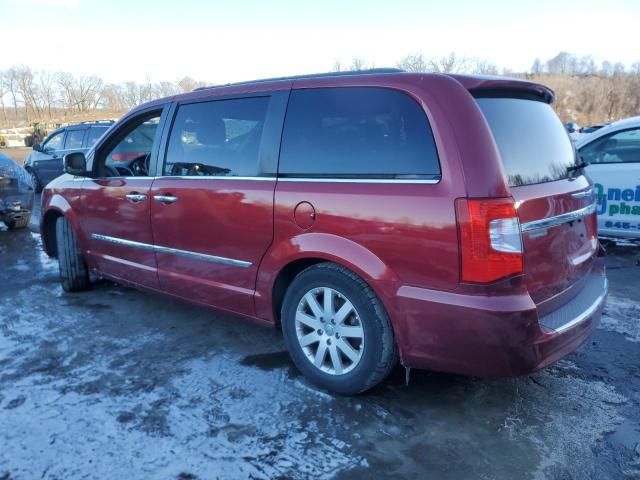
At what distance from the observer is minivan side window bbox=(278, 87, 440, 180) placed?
104 inches

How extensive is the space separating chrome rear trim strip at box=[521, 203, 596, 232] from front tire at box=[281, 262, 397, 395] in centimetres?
84

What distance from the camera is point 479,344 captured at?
2.47m

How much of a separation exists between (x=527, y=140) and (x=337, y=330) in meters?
1.47

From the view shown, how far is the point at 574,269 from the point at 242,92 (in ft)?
7.63

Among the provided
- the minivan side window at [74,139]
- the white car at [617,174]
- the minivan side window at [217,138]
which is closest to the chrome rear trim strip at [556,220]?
the minivan side window at [217,138]

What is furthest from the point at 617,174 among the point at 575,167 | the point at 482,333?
the point at 482,333

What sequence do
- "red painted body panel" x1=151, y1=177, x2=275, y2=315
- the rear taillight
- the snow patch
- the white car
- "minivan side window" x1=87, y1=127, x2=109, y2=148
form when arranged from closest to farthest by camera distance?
the rear taillight, "red painted body panel" x1=151, y1=177, x2=275, y2=315, the snow patch, the white car, "minivan side window" x1=87, y1=127, x2=109, y2=148

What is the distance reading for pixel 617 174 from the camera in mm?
6164

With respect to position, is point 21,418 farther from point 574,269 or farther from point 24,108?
point 24,108

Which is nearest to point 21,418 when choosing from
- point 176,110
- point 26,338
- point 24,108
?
point 26,338

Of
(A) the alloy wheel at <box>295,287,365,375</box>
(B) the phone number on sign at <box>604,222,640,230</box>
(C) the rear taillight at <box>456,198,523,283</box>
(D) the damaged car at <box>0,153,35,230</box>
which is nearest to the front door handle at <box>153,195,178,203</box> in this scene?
(A) the alloy wheel at <box>295,287,365,375</box>

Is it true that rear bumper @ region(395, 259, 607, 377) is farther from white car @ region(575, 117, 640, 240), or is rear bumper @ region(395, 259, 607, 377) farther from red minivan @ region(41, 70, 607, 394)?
white car @ region(575, 117, 640, 240)

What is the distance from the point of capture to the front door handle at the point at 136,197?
400 centimetres

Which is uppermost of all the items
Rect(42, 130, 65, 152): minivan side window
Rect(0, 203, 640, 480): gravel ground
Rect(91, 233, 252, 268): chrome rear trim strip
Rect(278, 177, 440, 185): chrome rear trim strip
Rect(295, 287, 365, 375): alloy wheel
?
Rect(42, 130, 65, 152): minivan side window
